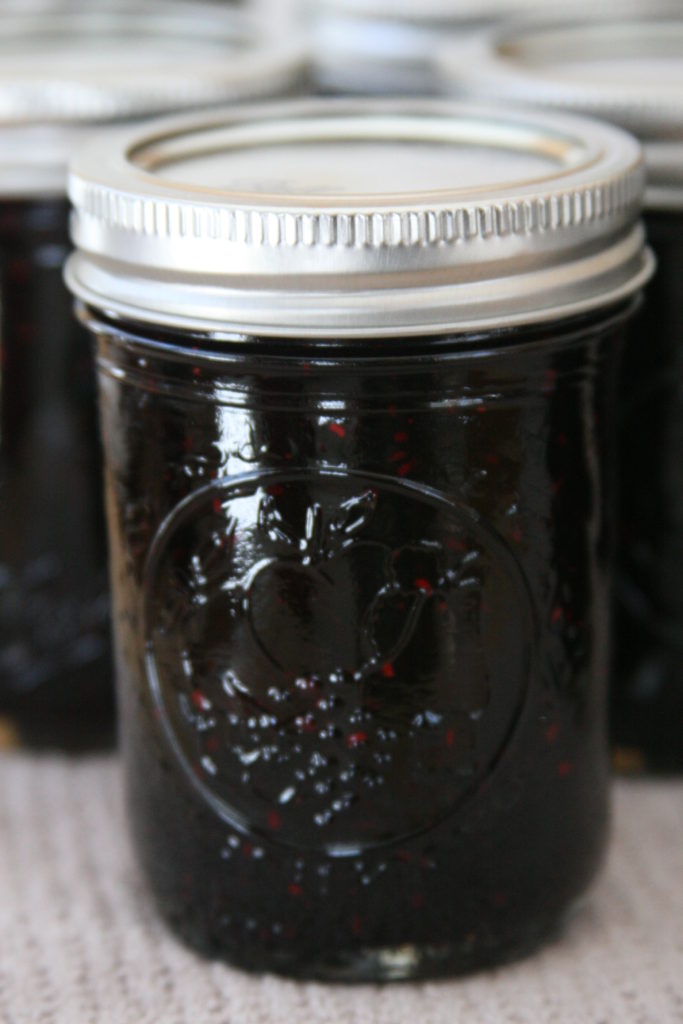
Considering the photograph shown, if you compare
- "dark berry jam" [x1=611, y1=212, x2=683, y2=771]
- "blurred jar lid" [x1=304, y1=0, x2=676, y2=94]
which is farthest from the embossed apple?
"blurred jar lid" [x1=304, y1=0, x2=676, y2=94]

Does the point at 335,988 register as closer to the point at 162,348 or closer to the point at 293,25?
the point at 162,348

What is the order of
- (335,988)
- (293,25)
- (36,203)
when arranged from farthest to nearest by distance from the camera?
(293,25) < (36,203) < (335,988)

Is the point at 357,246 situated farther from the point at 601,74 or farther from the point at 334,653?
the point at 601,74

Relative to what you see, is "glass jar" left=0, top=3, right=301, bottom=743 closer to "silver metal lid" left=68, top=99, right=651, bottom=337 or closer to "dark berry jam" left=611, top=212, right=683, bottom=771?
"silver metal lid" left=68, top=99, right=651, bottom=337

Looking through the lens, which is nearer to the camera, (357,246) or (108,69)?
(357,246)

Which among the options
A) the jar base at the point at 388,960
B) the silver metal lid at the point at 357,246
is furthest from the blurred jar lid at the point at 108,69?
the jar base at the point at 388,960

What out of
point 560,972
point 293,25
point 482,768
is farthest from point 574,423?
point 293,25

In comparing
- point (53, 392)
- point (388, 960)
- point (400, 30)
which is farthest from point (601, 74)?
point (388, 960)
